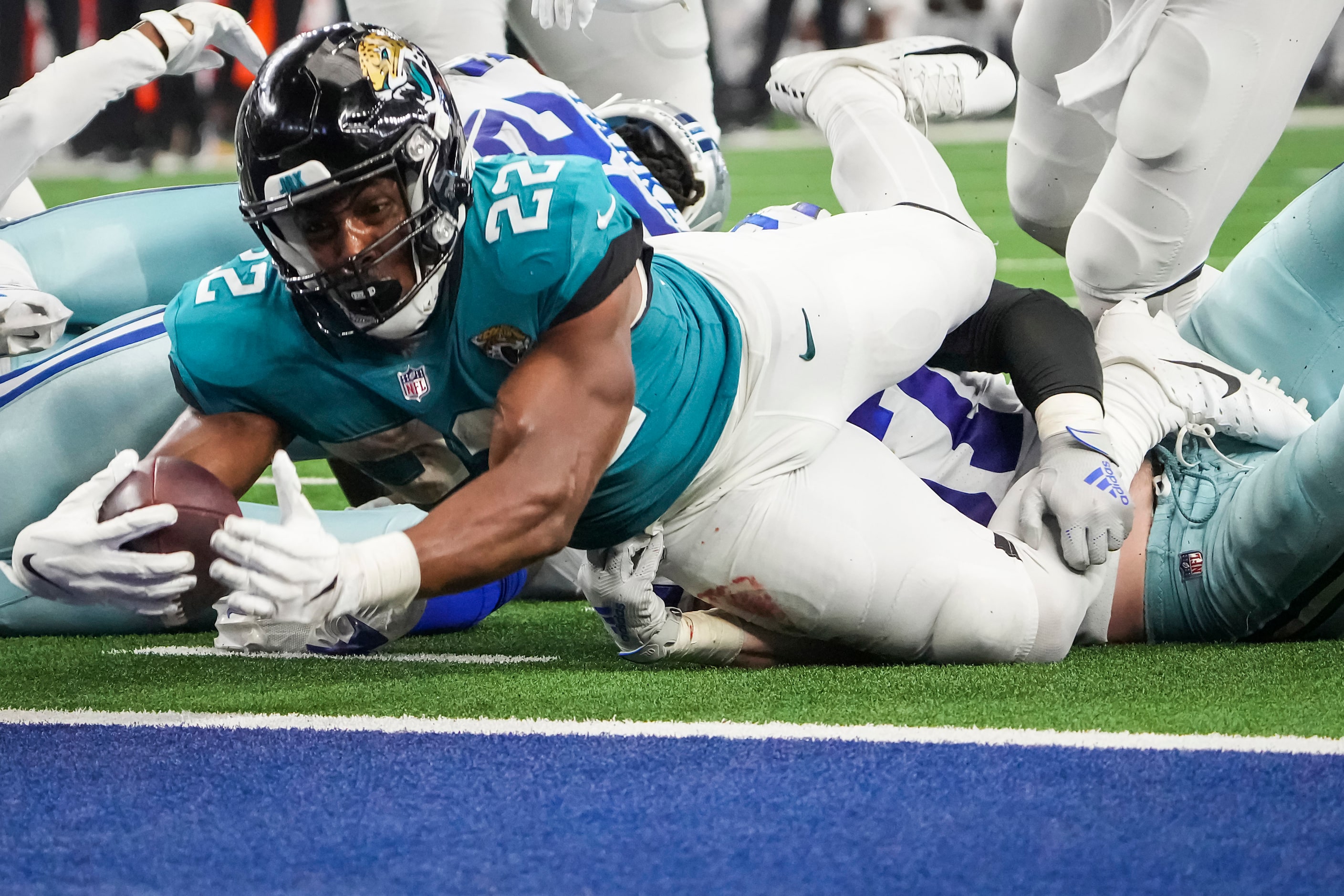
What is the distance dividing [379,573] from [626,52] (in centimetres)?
245

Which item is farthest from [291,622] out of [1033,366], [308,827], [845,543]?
[1033,366]

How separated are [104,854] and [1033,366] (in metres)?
1.62

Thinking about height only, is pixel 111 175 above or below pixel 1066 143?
below

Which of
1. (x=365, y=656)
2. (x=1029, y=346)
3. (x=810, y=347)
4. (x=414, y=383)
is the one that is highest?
(x=414, y=383)

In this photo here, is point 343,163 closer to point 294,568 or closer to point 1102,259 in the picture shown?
point 294,568

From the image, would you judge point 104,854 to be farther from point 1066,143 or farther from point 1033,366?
point 1066,143

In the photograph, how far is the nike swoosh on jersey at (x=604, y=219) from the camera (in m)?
1.94

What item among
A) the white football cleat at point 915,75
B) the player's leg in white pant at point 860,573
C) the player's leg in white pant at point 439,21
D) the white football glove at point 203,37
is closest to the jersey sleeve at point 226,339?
the player's leg in white pant at point 860,573

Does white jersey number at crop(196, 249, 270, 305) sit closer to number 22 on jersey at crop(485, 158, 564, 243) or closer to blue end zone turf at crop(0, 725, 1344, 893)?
number 22 on jersey at crop(485, 158, 564, 243)

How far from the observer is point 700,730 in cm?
173

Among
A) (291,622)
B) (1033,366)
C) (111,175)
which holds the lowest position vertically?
(111,175)

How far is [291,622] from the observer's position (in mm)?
1625

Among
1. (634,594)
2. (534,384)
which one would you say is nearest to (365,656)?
(634,594)

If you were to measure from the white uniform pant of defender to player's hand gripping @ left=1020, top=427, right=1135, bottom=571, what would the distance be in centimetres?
74
